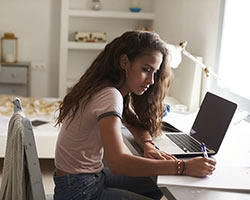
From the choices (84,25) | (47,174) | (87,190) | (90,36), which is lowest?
(47,174)

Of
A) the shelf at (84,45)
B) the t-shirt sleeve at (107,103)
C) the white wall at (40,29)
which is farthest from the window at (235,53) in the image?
the shelf at (84,45)

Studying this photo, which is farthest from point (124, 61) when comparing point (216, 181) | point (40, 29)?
point (40, 29)

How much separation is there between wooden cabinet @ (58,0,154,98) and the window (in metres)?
1.93

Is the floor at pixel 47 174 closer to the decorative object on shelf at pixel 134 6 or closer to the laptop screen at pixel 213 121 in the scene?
the laptop screen at pixel 213 121

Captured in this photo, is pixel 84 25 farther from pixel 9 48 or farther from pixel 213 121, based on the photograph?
pixel 213 121

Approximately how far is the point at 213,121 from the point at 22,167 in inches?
31.4

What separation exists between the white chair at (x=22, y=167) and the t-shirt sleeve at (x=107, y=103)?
25 cm

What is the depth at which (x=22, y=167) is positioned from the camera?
137cm

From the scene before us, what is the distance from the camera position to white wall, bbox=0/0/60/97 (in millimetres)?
4668

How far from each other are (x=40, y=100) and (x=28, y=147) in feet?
7.88

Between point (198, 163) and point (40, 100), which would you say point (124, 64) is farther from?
point (40, 100)

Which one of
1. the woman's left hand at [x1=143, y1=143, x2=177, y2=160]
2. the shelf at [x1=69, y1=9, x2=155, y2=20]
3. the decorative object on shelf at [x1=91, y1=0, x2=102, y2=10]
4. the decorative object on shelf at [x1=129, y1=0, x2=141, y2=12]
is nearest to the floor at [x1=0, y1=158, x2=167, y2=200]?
the woman's left hand at [x1=143, y1=143, x2=177, y2=160]

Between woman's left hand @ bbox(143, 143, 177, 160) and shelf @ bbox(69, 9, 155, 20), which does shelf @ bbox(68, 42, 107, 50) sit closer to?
shelf @ bbox(69, 9, 155, 20)

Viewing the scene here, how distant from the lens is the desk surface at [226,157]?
3.95 ft
